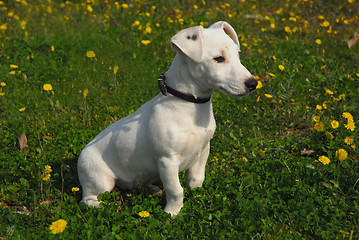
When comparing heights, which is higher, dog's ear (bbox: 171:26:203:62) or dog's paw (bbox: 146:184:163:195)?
dog's ear (bbox: 171:26:203:62)

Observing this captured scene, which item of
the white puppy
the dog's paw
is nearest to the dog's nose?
the white puppy

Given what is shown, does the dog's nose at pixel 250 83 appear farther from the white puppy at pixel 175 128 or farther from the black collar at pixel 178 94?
the black collar at pixel 178 94

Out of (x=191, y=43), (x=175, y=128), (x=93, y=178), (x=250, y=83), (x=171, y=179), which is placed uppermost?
(x=191, y=43)

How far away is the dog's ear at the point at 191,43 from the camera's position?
131 inches

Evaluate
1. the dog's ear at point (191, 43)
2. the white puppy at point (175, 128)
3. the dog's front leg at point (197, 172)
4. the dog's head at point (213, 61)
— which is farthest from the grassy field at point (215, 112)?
the dog's ear at point (191, 43)

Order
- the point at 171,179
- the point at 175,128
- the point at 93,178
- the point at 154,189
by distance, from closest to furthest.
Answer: the point at 175,128 → the point at 171,179 → the point at 93,178 → the point at 154,189

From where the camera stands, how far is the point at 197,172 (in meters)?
4.15

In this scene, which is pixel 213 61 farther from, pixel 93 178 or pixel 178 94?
pixel 93 178

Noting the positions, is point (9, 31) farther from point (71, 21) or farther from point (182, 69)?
point (182, 69)

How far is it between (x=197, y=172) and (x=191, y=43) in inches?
59.8

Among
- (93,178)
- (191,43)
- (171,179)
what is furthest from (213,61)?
(93,178)

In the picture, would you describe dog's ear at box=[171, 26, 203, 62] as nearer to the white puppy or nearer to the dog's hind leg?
the white puppy

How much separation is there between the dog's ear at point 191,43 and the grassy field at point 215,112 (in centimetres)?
157

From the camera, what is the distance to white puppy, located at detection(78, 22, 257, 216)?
133 inches
